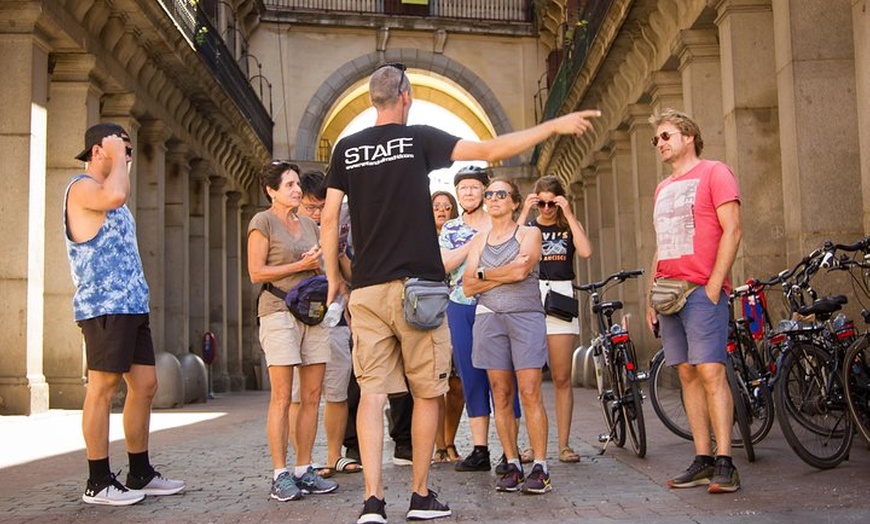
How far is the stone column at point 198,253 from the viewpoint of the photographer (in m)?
26.0

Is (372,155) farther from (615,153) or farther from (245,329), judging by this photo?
(245,329)

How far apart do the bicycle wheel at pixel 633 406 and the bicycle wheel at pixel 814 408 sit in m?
1.19

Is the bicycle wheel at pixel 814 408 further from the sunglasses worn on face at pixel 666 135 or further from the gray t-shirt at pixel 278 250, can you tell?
the gray t-shirt at pixel 278 250

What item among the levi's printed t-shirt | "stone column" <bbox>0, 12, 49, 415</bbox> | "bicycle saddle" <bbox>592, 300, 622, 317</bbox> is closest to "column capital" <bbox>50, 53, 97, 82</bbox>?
"stone column" <bbox>0, 12, 49, 415</bbox>

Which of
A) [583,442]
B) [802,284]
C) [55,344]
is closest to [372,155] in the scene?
[802,284]

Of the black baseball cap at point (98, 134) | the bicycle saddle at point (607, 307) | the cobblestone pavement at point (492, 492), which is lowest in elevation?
the cobblestone pavement at point (492, 492)

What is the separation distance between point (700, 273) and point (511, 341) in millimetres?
1195

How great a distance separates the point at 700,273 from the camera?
6.51 metres

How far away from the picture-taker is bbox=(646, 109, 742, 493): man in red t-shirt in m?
6.43

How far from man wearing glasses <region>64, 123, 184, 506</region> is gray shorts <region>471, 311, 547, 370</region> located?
75.3 inches

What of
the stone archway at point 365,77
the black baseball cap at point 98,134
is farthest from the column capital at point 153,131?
the black baseball cap at point 98,134

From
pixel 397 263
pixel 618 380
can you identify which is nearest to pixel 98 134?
pixel 397 263

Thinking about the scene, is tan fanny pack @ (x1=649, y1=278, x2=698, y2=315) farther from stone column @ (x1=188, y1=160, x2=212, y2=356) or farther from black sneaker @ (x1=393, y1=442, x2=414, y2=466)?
stone column @ (x1=188, y1=160, x2=212, y2=356)

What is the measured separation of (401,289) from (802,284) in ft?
10.4
